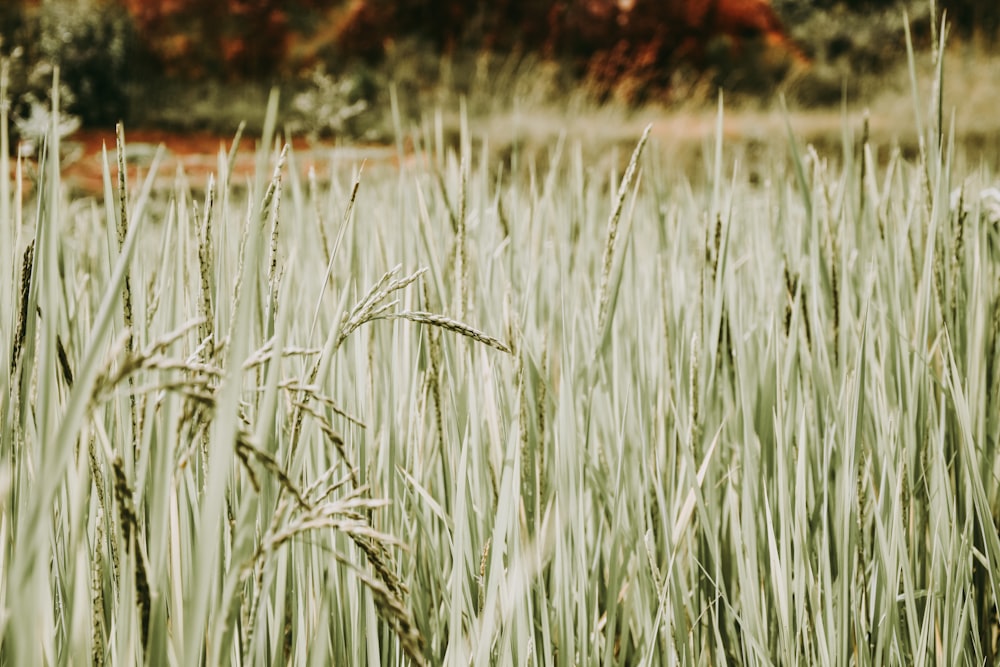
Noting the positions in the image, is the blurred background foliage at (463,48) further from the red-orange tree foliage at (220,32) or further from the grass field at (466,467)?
the grass field at (466,467)

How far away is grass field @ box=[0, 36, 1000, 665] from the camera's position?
28 cm

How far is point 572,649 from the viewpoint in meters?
0.44

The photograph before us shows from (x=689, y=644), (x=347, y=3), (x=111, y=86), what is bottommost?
(x=689, y=644)

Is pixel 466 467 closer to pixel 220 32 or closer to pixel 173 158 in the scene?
pixel 173 158

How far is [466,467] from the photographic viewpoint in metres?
0.46

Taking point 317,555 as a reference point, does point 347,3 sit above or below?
above

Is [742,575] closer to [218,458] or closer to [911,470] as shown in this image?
[911,470]

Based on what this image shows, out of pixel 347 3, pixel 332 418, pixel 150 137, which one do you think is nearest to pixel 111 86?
pixel 150 137

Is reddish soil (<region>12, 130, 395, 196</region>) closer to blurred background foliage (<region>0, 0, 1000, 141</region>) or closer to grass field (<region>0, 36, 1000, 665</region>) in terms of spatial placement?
blurred background foliage (<region>0, 0, 1000, 141</region>)

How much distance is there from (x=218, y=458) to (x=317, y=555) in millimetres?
238

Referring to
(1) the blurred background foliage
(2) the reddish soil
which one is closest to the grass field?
(2) the reddish soil

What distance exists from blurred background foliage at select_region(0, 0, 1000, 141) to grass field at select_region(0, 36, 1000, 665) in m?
6.99

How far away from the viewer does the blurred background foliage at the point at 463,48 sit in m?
7.67

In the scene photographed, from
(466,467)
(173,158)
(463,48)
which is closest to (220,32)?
(463,48)
